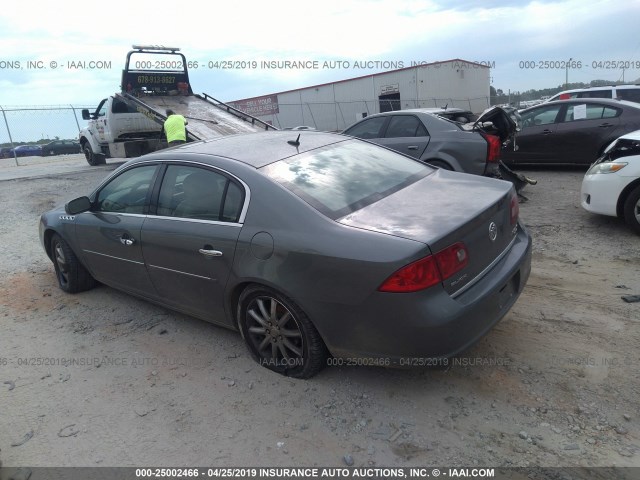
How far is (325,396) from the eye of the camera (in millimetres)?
2982

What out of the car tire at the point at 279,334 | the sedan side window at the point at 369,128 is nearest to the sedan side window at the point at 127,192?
the car tire at the point at 279,334

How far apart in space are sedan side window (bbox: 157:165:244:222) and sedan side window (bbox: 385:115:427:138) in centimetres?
472

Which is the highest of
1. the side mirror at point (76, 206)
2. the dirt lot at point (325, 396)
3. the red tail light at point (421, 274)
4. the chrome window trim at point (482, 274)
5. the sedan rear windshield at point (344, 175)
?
the sedan rear windshield at point (344, 175)

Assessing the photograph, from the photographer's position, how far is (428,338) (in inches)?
100.0

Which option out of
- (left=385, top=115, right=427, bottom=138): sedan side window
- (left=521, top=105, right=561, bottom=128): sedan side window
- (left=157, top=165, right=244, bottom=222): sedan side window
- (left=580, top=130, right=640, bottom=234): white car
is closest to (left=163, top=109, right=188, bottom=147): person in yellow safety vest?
(left=385, top=115, right=427, bottom=138): sedan side window

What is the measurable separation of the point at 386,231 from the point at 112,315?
3.00 meters

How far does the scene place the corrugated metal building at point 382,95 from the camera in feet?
100

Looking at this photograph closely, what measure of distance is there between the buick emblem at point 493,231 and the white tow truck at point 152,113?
804 cm

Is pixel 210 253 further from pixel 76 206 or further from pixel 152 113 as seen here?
pixel 152 113

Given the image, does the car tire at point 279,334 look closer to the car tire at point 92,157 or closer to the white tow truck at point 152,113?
the white tow truck at point 152,113

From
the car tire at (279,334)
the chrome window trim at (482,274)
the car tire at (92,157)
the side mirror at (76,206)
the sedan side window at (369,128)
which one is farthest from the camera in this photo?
the car tire at (92,157)

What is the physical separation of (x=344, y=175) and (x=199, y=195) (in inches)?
41.8

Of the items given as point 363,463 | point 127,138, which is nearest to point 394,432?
point 363,463

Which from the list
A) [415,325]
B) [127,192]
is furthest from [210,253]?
[415,325]
